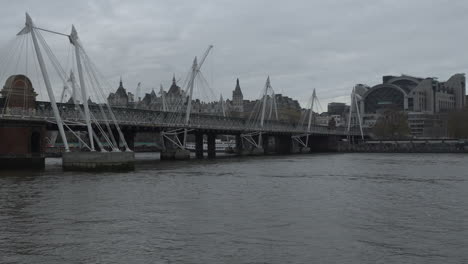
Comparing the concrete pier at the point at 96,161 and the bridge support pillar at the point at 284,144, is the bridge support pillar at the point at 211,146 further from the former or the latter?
the concrete pier at the point at 96,161

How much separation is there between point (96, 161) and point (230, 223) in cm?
2951

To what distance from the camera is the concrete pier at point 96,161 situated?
48.6 m

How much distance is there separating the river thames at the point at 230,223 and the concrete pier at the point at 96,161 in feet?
38.1

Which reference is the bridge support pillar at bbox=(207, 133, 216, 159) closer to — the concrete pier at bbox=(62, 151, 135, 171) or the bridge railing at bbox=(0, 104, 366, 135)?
the bridge railing at bbox=(0, 104, 366, 135)

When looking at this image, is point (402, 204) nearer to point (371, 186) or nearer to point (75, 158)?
point (371, 186)

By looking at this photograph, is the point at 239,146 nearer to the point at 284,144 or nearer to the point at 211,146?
the point at 211,146

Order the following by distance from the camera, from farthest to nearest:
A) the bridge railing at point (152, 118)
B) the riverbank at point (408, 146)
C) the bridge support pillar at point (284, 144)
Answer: the bridge support pillar at point (284, 144) < the riverbank at point (408, 146) < the bridge railing at point (152, 118)

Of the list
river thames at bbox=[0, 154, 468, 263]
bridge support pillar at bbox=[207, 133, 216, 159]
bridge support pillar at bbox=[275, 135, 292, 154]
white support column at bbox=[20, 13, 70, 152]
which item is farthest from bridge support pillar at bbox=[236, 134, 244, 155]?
river thames at bbox=[0, 154, 468, 263]

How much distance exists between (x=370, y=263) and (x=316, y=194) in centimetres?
1707

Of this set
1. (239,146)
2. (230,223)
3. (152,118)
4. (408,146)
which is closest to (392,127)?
(408,146)

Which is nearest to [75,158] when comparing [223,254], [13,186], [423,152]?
[13,186]

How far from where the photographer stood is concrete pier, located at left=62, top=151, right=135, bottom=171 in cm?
4859

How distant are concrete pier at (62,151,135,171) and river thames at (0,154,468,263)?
1161 centimetres

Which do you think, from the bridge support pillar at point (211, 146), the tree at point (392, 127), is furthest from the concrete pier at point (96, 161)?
the tree at point (392, 127)
